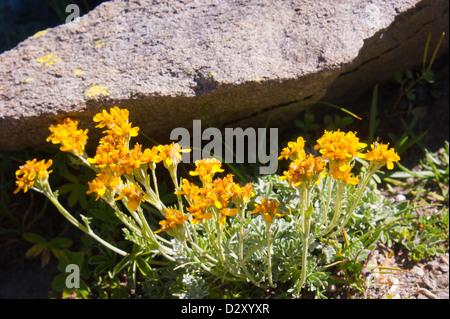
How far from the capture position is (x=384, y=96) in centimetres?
358

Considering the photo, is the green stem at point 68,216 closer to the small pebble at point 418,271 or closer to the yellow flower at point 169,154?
the yellow flower at point 169,154

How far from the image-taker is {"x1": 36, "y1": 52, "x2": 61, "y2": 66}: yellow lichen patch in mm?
2680

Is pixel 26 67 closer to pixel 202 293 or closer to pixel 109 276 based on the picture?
pixel 109 276

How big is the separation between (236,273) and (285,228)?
400 millimetres

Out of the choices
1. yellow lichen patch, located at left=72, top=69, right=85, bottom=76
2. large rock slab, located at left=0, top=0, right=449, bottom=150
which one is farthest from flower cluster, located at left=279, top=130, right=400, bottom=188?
yellow lichen patch, located at left=72, top=69, right=85, bottom=76

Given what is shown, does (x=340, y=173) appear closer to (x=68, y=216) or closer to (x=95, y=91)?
(x=68, y=216)

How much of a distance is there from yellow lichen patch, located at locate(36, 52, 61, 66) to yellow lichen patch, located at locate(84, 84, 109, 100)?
0.35 metres

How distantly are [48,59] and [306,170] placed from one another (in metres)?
1.82

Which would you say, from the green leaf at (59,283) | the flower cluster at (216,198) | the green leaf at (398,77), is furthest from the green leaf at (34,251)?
the green leaf at (398,77)

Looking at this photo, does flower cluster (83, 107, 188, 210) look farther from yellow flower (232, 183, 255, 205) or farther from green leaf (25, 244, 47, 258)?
green leaf (25, 244, 47, 258)

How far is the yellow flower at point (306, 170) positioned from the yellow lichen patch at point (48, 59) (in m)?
1.71

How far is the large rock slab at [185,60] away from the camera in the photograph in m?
2.53

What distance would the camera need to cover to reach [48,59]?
2697 millimetres

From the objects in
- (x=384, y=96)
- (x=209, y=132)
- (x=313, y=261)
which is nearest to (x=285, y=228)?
(x=313, y=261)
